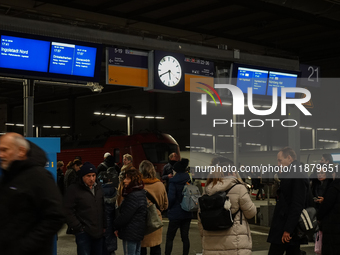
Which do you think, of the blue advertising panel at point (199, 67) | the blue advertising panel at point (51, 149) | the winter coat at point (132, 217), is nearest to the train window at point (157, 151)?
the blue advertising panel at point (199, 67)

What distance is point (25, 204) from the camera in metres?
3.33

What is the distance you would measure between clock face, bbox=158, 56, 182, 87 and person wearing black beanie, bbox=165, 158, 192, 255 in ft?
13.5

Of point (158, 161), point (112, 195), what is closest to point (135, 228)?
point (112, 195)

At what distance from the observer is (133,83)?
457 inches

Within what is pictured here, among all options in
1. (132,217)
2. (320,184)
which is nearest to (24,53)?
(132,217)

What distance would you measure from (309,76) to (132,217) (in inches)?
425

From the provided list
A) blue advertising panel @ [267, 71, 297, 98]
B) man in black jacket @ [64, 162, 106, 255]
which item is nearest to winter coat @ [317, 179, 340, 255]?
man in black jacket @ [64, 162, 106, 255]

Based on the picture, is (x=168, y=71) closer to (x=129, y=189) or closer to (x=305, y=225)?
(x=129, y=189)

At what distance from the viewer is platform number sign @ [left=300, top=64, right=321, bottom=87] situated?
15.4 metres

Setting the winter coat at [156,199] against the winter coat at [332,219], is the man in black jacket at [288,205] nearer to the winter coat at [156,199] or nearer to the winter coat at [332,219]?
the winter coat at [332,219]

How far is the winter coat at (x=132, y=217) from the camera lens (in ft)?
20.0

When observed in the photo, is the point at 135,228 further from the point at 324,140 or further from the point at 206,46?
the point at 324,140

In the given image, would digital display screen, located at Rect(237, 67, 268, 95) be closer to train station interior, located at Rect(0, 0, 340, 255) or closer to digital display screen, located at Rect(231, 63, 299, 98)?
digital display screen, located at Rect(231, 63, 299, 98)

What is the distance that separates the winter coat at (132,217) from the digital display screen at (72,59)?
5272 millimetres
